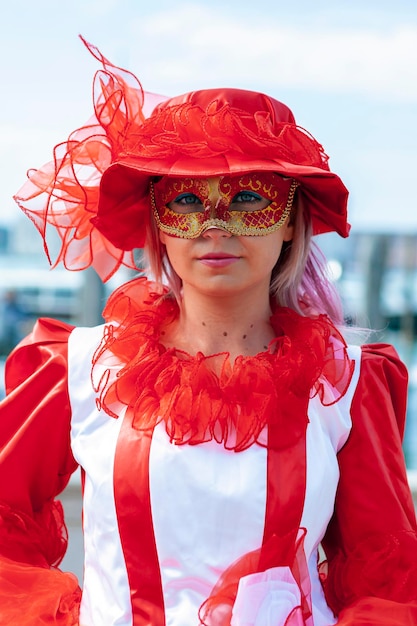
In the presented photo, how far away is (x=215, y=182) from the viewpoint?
4.79 ft

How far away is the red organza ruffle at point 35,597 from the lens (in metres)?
1.42

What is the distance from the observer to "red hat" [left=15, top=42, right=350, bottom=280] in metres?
1.42

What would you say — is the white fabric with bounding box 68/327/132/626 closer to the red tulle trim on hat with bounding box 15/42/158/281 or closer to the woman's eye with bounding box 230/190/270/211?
the red tulle trim on hat with bounding box 15/42/158/281

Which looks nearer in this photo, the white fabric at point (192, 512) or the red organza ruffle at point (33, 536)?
the white fabric at point (192, 512)

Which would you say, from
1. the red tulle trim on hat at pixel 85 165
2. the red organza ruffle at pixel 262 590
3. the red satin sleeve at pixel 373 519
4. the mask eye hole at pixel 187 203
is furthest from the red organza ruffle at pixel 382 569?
the red tulle trim on hat at pixel 85 165

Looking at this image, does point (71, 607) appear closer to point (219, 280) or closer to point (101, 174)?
point (219, 280)

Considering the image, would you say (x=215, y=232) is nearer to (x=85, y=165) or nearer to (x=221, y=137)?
(x=221, y=137)

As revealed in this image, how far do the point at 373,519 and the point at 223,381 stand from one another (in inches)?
13.8

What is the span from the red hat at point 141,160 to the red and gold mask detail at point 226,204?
1.8 inches

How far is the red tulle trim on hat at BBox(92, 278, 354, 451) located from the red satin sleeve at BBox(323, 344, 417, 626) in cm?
7

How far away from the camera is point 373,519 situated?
4.86ft

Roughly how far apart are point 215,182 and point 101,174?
266mm

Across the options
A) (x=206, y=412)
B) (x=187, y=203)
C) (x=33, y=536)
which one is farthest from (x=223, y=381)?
(x=33, y=536)

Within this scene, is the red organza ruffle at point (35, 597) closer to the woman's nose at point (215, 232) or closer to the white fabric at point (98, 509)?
the white fabric at point (98, 509)
